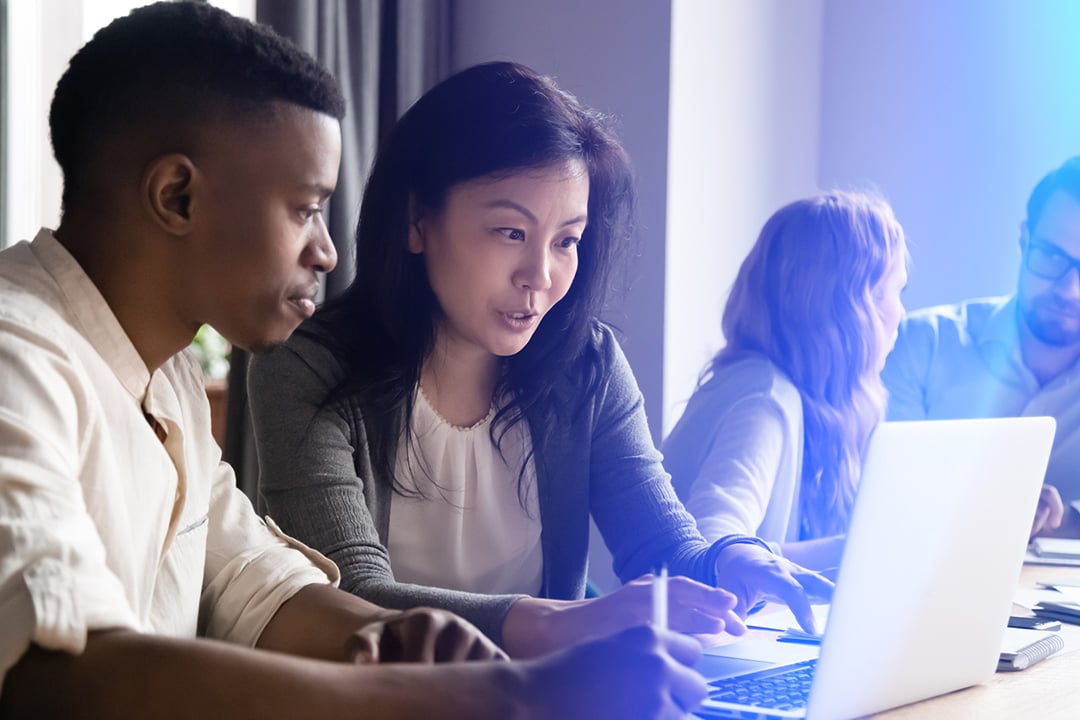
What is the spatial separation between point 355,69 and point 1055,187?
Answer: 159 centimetres

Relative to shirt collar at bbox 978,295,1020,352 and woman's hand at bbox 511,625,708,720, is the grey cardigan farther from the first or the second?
shirt collar at bbox 978,295,1020,352

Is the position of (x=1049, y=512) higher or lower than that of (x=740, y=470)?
lower

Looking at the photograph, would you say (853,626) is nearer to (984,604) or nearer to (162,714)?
(984,604)

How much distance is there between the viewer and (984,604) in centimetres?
116

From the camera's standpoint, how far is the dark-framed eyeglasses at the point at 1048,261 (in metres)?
2.60

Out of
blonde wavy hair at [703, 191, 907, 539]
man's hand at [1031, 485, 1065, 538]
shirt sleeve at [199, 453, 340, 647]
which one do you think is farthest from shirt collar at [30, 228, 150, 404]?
man's hand at [1031, 485, 1065, 538]

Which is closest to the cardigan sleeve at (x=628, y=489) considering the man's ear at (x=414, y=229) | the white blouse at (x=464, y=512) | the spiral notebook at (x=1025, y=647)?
the white blouse at (x=464, y=512)

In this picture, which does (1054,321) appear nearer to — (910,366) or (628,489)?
(910,366)

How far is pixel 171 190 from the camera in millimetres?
947

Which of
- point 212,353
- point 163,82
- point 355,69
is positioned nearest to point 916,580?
point 163,82

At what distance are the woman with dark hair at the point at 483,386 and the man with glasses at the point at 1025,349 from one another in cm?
115

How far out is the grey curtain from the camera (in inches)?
104

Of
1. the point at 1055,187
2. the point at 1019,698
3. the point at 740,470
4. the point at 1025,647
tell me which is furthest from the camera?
the point at 1055,187

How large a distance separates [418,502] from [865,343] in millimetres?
974
